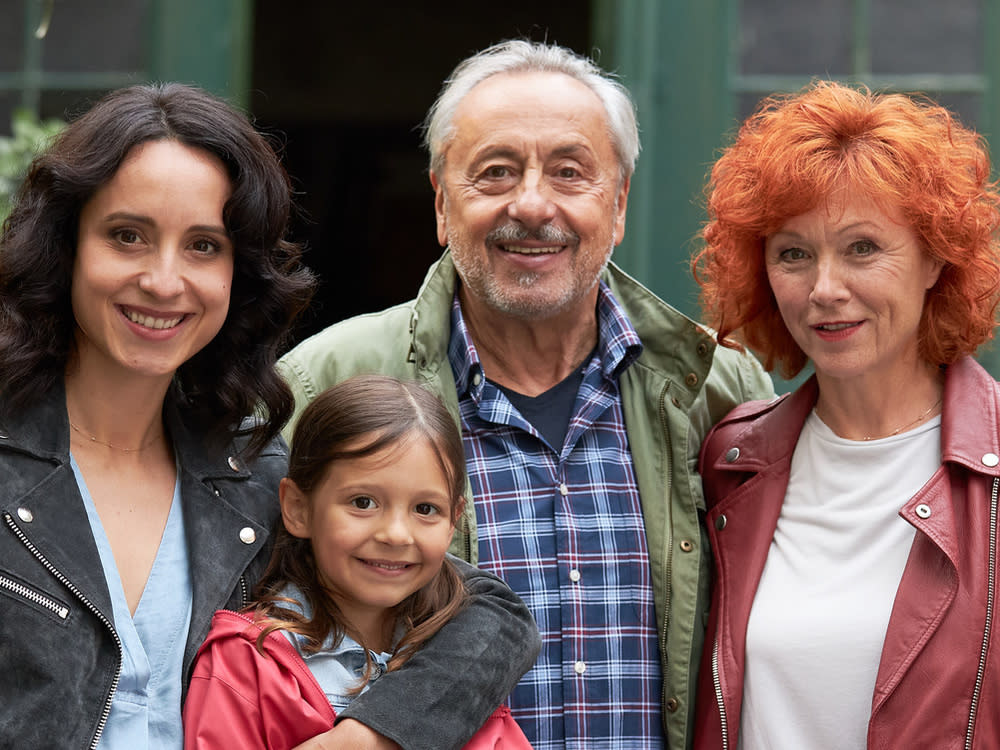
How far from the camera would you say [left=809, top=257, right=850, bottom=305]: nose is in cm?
231

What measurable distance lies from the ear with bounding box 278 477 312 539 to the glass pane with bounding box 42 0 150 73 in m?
2.24

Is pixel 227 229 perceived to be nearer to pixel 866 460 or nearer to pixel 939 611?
pixel 866 460

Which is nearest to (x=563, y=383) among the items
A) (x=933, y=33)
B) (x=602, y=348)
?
(x=602, y=348)

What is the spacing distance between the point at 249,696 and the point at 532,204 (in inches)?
46.7

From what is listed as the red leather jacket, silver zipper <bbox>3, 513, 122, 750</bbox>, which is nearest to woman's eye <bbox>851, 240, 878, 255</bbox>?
the red leather jacket

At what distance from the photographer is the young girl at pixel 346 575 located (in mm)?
1939

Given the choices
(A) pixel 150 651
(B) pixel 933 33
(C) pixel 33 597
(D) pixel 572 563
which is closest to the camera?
(C) pixel 33 597

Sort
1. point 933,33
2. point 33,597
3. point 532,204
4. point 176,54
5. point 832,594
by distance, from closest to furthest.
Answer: point 33,597, point 832,594, point 532,204, point 933,33, point 176,54

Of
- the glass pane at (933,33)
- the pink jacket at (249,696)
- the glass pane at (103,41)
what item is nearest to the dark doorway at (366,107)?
the glass pane at (103,41)

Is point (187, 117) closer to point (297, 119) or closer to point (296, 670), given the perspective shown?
point (296, 670)

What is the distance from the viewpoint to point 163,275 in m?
2.01

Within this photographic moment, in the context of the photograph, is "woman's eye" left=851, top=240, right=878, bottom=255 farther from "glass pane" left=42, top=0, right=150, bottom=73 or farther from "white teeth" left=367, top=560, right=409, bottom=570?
"glass pane" left=42, top=0, right=150, bottom=73

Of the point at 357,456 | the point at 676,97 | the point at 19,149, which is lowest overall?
the point at 357,456

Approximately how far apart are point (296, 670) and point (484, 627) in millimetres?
330
